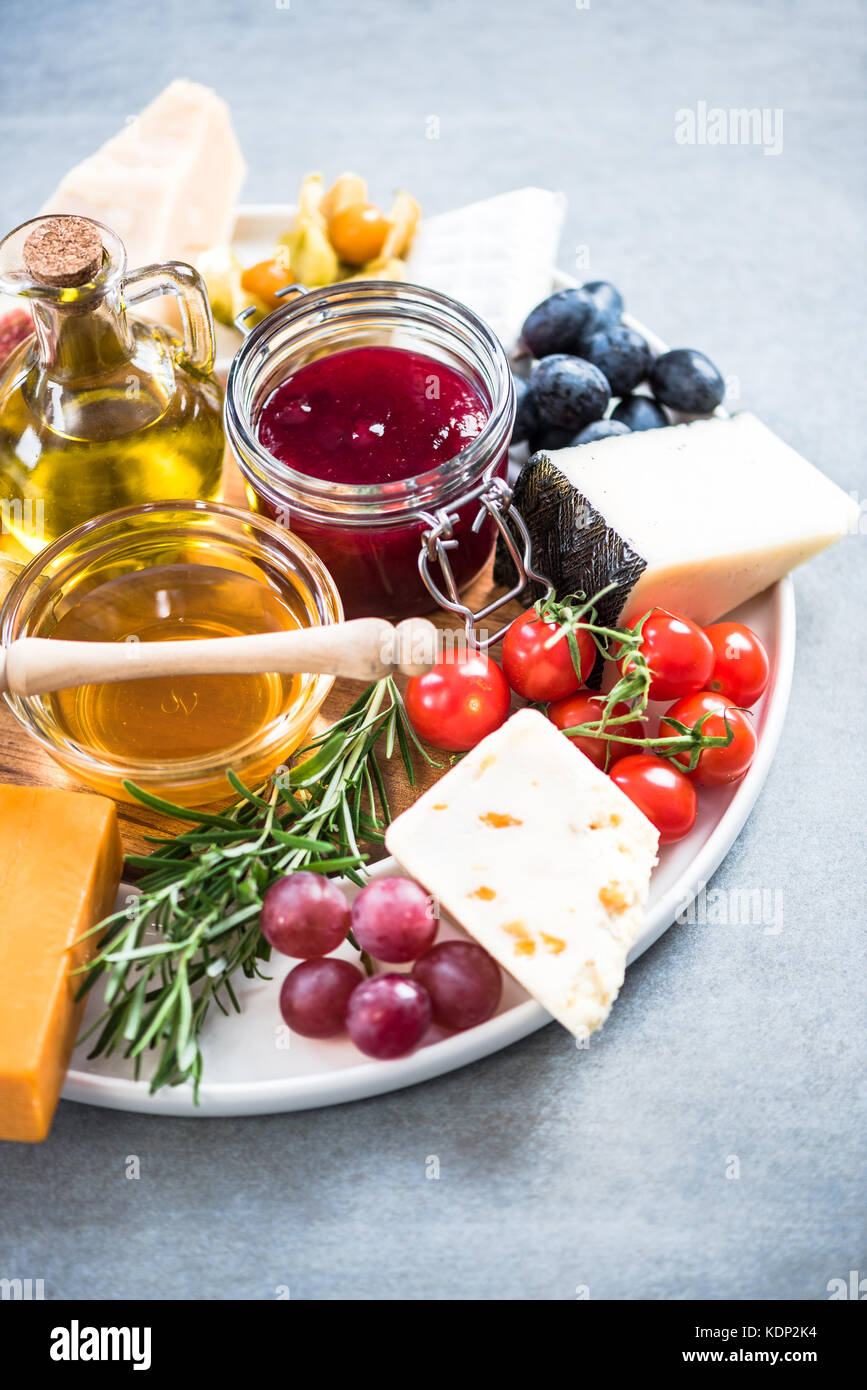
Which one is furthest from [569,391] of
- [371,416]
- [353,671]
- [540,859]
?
[540,859]

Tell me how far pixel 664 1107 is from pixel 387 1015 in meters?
0.38

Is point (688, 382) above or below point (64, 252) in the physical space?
below

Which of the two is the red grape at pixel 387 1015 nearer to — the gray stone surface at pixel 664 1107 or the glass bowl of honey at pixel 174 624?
the gray stone surface at pixel 664 1107

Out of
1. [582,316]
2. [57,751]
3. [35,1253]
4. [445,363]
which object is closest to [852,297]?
[582,316]

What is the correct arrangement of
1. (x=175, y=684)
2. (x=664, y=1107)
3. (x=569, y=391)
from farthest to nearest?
1. (x=569, y=391)
2. (x=175, y=684)
3. (x=664, y=1107)

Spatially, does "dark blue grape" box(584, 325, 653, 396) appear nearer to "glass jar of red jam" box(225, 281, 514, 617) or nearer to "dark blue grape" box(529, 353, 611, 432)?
"dark blue grape" box(529, 353, 611, 432)

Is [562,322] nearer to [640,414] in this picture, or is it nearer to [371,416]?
[640,414]

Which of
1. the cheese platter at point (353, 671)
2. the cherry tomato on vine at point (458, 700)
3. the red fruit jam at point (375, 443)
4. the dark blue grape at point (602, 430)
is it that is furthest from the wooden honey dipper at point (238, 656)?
the dark blue grape at point (602, 430)

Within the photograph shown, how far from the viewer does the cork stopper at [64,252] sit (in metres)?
1.44

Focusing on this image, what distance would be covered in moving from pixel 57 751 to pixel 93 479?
41 cm

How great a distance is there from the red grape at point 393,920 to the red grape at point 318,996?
0.14 feet

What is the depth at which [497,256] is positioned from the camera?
1997 millimetres

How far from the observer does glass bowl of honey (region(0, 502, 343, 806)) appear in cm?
140

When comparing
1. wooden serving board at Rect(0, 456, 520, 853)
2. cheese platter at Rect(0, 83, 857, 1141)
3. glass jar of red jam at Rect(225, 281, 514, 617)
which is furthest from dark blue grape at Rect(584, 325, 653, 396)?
wooden serving board at Rect(0, 456, 520, 853)
